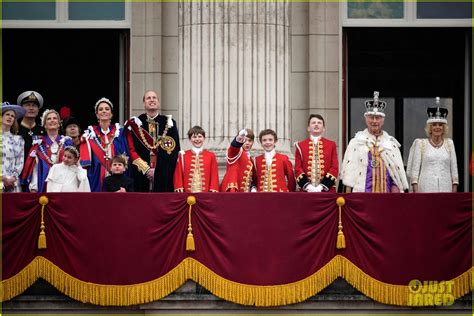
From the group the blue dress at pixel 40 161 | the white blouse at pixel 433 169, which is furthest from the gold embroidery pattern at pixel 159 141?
the white blouse at pixel 433 169

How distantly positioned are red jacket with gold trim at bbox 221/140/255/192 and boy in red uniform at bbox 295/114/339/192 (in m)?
0.65

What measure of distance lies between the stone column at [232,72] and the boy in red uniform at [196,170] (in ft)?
8.09

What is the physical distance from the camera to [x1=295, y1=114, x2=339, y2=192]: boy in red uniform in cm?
2302

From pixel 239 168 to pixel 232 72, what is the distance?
3.00 metres

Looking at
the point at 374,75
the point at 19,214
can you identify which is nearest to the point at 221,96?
the point at 19,214

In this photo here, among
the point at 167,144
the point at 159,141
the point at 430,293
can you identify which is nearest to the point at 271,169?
the point at 167,144

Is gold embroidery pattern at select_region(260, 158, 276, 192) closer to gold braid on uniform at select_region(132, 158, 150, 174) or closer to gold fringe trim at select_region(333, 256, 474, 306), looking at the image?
gold braid on uniform at select_region(132, 158, 150, 174)

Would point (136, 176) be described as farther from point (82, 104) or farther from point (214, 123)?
point (82, 104)

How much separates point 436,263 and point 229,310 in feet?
8.80

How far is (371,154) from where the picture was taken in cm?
2288

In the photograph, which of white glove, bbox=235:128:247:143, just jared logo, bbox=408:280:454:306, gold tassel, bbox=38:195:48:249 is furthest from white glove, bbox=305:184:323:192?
gold tassel, bbox=38:195:48:249

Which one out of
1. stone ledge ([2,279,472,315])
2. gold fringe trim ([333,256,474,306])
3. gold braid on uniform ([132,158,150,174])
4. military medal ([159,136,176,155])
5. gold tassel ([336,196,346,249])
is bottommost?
stone ledge ([2,279,472,315])

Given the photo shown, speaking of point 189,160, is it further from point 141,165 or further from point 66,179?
point 66,179

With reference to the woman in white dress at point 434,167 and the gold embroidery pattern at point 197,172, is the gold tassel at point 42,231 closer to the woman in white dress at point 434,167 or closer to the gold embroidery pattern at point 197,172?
the gold embroidery pattern at point 197,172
